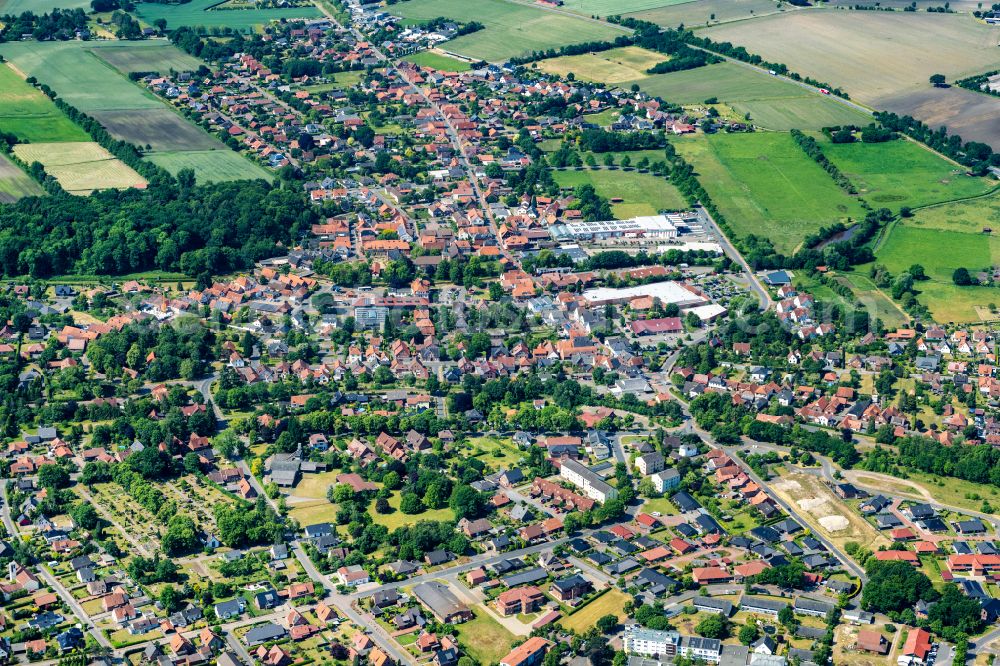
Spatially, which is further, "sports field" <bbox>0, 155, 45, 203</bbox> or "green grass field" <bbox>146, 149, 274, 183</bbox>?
"green grass field" <bbox>146, 149, 274, 183</bbox>

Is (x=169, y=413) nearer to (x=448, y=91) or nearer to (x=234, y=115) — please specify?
(x=234, y=115)

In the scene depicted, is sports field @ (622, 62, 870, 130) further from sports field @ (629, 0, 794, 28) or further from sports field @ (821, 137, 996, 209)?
sports field @ (629, 0, 794, 28)

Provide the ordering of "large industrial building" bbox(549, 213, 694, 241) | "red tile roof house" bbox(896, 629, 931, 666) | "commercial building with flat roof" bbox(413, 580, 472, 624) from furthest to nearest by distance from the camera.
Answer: "large industrial building" bbox(549, 213, 694, 241), "commercial building with flat roof" bbox(413, 580, 472, 624), "red tile roof house" bbox(896, 629, 931, 666)

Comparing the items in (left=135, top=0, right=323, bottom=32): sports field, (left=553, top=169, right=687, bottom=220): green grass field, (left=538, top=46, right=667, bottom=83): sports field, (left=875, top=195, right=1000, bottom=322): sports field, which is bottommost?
(left=875, top=195, right=1000, bottom=322): sports field

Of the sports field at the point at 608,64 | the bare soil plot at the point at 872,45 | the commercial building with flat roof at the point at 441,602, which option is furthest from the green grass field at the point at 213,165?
the commercial building with flat roof at the point at 441,602

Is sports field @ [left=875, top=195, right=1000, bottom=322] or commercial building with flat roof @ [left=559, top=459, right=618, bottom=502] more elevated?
sports field @ [left=875, top=195, right=1000, bottom=322]

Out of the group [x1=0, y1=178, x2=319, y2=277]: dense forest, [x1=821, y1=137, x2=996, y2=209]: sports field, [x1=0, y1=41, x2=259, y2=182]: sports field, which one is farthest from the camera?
[x1=0, y1=41, x2=259, y2=182]: sports field

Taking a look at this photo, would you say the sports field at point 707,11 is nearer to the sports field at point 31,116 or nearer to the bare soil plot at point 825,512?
the sports field at point 31,116

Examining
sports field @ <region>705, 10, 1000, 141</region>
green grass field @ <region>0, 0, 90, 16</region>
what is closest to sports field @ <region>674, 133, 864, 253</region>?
sports field @ <region>705, 10, 1000, 141</region>
